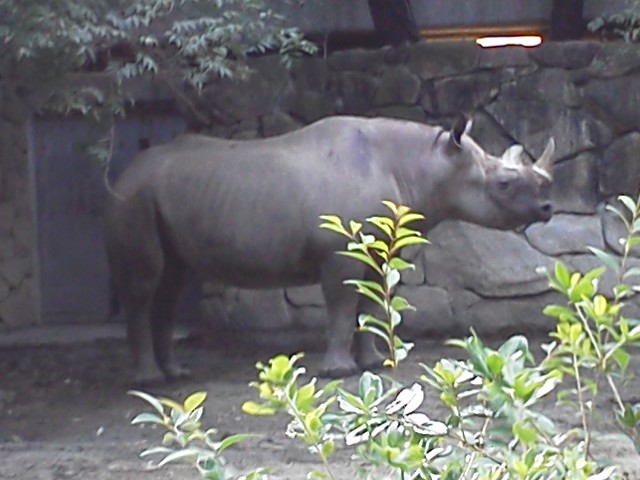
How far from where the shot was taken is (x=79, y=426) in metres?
5.01

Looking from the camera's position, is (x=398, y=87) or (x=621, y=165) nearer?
(x=621, y=165)

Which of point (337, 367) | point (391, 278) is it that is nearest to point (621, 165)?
point (337, 367)

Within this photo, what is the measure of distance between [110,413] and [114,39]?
1584mm

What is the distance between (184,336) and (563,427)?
3236 millimetres

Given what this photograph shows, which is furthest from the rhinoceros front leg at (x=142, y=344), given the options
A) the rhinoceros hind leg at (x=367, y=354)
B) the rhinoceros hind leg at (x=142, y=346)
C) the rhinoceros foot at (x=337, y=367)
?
the rhinoceros hind leg at (x=367, y=354)

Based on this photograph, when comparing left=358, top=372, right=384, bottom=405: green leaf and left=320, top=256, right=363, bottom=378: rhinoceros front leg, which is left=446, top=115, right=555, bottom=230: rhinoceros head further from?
left=358, top=372, right=384, bottom=405: green leaf

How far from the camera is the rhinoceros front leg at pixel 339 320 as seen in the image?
5.48 metres

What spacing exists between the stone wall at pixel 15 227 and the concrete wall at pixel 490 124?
1.43 m

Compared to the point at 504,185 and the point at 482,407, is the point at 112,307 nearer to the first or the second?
the point at 504,185

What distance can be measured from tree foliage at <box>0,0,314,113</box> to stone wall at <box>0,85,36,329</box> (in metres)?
2.06

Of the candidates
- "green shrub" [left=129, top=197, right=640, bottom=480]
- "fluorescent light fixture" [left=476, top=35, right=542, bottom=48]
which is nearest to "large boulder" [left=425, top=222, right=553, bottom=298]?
"fluorescent light fixture" [left=476, top=35, right=542, bottom=48]

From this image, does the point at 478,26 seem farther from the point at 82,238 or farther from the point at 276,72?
the point at 82,238

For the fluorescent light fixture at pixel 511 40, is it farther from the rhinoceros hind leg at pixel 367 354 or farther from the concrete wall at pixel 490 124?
the rhinoceros hind leg at pixel 367 354

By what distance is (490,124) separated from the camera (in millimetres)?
6973
